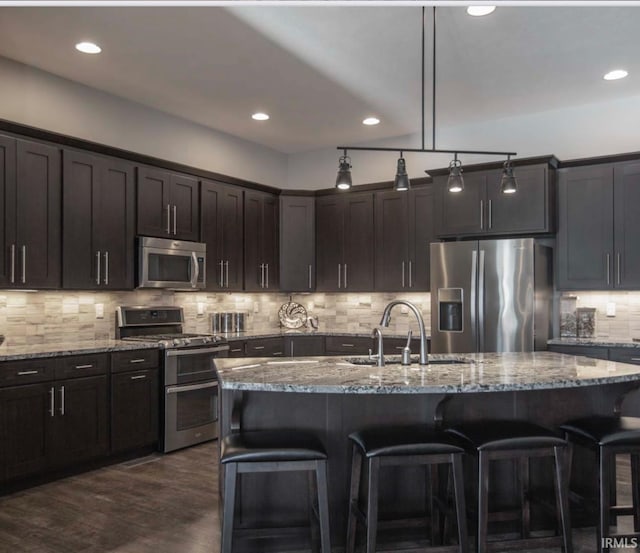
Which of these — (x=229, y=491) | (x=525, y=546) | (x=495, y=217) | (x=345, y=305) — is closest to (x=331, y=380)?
(x=229, y=491)

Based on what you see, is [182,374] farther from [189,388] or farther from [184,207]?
[184,207]

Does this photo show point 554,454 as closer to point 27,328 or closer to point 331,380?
point 331,380

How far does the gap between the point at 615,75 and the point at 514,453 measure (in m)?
3.45

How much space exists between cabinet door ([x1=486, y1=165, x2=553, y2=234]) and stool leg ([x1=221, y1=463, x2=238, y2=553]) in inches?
147

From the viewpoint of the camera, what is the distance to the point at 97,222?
4.50m

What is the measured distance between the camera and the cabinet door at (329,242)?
6363 mm

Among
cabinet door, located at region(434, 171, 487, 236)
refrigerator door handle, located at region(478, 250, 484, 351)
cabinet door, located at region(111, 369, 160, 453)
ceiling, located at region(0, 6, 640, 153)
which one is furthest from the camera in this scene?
cabinet door, located at region(434, 171, 487, 236)

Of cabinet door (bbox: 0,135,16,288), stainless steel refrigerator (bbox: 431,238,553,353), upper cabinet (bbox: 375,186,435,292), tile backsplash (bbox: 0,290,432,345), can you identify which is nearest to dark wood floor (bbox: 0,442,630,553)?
tile backsplash (bbox: 0,290,432,345)

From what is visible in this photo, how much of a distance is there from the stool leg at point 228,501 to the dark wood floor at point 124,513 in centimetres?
65

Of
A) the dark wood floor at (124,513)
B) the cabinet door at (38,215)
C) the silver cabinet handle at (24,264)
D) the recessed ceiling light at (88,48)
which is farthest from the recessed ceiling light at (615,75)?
the silver cabinet handle at (24,264)

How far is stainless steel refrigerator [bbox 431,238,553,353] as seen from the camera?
192 inches

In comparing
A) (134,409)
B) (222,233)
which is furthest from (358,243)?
(134,409)

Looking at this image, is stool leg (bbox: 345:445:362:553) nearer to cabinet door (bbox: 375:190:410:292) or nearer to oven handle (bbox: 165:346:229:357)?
oven handle (bbox: 165:346:229:357)

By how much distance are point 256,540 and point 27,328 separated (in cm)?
264
